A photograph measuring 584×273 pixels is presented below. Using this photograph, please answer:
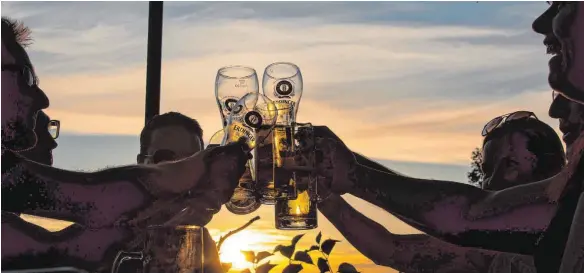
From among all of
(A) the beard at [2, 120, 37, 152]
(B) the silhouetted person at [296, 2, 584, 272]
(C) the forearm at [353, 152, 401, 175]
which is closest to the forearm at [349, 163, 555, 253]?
(B) the silhouetted person at [296, 2, 584, 272]

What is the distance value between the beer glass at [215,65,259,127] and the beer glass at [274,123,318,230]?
1.24 ft

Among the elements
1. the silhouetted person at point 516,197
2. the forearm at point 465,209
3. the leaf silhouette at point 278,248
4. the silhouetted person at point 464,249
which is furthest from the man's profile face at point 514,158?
the leaf silhouette at point 278,248

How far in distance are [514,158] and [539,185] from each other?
0.95 m

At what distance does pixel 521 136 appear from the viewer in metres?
2.99

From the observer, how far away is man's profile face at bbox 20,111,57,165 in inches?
113

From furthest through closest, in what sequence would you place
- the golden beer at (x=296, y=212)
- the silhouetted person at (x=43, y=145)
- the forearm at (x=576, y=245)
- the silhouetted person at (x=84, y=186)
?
the silhouetted person at (x=43, y=145) → the golden beer at (x=296, y=212) → the silhouetted person at (x=84, y=186) → the forearm at (x=576, y=245)

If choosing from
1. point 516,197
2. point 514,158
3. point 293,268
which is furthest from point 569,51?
point 293,268

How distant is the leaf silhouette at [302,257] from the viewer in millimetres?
4051

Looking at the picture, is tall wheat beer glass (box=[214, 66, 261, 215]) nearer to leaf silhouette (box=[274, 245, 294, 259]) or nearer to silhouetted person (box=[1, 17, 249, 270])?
silhouetted person (box=[1, 17, 249, 270])

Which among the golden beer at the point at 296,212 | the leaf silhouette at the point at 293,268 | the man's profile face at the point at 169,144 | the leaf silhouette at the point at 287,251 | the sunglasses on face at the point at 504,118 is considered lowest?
the leaf silhouette at the point at 293,268

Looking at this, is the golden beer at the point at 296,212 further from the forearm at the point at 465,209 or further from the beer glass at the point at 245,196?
the forearm at the point at 465,209

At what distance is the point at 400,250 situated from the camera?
3111 mm

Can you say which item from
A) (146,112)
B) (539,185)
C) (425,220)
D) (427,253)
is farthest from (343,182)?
(146,112)

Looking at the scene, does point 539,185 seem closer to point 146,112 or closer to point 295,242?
point 146,112
